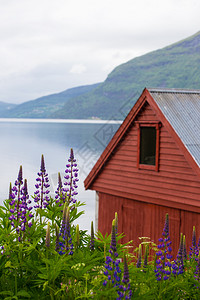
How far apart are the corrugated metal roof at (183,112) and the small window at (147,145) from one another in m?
0.78

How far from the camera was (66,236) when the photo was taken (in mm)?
5301

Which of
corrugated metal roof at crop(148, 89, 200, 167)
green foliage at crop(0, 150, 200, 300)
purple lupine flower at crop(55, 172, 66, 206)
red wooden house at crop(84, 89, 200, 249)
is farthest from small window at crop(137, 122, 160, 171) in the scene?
green foliage at crop(0, 150, 200, 300)

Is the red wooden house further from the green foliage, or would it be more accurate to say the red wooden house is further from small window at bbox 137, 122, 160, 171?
the green foliage

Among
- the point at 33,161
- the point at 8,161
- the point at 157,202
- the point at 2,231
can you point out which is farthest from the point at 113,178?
the point at 8,161

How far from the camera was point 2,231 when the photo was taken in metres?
6.02

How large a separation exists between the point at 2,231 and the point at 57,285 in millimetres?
1018

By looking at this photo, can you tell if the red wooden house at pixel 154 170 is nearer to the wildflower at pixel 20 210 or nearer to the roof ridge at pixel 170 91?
the roof ridge at pixel 170 91

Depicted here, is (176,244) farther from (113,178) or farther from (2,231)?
(2,231)

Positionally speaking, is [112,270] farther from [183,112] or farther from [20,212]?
[183,112]

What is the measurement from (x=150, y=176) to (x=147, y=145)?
2336 mm

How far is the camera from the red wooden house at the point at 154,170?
55.0 feet

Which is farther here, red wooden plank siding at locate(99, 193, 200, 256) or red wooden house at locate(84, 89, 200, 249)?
red wooden plank siding at locate(99, 193, 200, 256)

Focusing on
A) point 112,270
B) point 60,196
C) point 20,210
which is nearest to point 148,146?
point 60,196

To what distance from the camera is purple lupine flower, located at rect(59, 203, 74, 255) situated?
5176 millimetres
